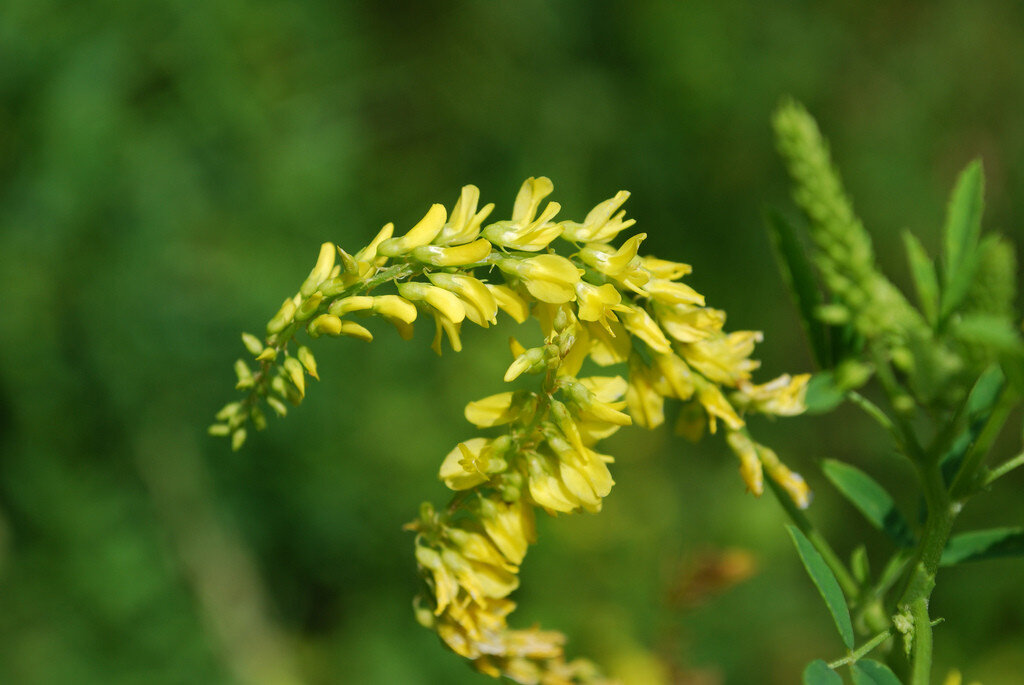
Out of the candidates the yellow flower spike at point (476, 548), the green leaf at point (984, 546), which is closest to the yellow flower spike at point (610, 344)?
the yellow flower spike at point (476, 548)

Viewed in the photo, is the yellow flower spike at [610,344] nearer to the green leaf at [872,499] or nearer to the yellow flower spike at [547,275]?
the yellow flower spike at [547,275]

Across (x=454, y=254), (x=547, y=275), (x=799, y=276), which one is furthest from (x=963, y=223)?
(x=454, y=254)

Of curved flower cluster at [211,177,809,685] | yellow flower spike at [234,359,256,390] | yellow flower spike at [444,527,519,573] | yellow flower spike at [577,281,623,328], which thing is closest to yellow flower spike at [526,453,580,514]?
curved flower cluster at [211,177,809,685]

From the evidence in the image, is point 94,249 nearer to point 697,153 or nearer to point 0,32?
point 0,32

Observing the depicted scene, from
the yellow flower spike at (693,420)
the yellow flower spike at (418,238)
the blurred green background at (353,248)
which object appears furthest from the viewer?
the blurred green background at (353,248)

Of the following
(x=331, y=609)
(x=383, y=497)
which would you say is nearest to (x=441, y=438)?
(x=383, y=497)

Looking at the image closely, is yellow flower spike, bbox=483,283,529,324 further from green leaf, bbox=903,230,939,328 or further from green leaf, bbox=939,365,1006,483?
green leaf, bbox=939,365,1006,483

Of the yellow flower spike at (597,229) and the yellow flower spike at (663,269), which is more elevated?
the yellow flower spike at (597,229)

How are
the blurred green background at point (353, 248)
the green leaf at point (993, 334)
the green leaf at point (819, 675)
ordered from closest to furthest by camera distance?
the green leaf at point (993, 334) → the green leaf at point (819, 675) → the blurred green background at point (353, 248)
